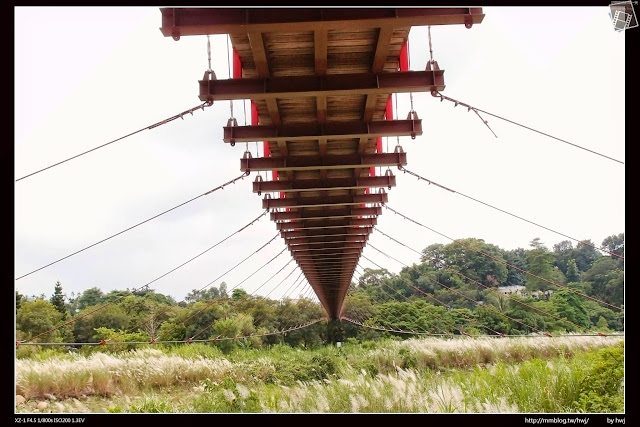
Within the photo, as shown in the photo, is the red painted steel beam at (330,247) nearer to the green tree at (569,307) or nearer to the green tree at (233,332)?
the green tree at (233,332)

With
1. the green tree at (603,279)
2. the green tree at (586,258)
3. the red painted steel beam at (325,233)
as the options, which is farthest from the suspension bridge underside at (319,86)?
the green tree at (586,258)

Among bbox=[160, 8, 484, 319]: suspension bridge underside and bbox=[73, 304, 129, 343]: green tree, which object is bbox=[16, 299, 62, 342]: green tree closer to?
bbox=[73, 304, 129, 343]: green tree

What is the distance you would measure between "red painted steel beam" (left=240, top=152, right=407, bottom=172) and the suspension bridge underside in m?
0.02

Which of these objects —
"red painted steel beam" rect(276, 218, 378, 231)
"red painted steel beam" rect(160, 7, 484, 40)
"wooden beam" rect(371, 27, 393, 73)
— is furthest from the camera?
"red painted steel beam" rect(276, 218, 378, 231)

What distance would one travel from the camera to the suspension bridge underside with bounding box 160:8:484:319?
400 cm

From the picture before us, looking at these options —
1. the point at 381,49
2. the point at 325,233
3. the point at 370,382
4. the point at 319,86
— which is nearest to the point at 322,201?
the point at 325,233

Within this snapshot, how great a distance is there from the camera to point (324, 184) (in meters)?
8.29

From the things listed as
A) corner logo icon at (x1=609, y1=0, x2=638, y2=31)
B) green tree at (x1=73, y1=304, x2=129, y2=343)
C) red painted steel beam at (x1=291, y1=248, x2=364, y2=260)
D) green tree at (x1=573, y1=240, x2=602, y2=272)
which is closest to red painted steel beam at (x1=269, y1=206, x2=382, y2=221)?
red painted steel beam at (x1=291, y1=248, x2=364, y2=260)

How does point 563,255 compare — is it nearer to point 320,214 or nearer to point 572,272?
point 572,272

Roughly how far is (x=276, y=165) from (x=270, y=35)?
3071 mm

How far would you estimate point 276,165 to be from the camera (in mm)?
7289

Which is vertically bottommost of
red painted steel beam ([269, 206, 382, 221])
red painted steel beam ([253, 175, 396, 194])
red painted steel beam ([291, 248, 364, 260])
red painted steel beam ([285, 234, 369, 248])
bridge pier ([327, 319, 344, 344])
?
bridge pier ([327, 319, 344, 344])

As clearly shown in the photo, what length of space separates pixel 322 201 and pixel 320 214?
93cm
